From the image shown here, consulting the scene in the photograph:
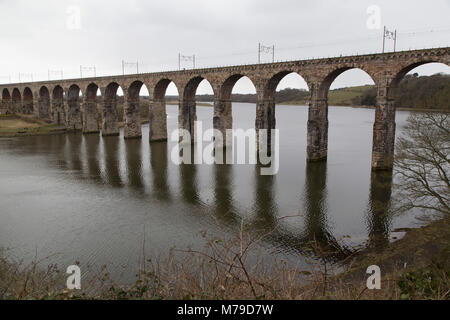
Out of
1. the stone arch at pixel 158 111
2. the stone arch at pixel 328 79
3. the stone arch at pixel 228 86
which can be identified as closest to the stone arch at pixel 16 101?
the stone arch at pixel 158 111

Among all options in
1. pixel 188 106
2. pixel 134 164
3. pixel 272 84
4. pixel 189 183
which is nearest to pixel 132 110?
pixel 188 106

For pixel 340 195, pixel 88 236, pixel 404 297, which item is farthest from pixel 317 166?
pixel 404 297

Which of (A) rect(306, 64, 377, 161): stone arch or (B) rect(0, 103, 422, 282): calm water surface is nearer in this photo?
(B) rect(0, 103, 422, 282): calm water surface

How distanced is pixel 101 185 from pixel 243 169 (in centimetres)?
1137

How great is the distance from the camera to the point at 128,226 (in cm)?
1652

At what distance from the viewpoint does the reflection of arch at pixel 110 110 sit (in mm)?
51000

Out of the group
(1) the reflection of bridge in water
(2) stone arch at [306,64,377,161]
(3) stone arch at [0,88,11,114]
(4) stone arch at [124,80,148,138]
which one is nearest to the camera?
(1) the reflection of bridge in water

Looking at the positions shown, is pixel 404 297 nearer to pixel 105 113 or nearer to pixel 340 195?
pixel 340 195

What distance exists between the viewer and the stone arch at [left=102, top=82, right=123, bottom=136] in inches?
2005

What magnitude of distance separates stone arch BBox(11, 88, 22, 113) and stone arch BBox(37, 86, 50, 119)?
9.17 meters

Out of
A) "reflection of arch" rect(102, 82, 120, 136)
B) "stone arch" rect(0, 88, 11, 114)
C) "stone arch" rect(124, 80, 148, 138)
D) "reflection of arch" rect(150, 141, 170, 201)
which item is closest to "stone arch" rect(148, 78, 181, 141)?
"reflection of arch" rect(150, 141, 170, 201)

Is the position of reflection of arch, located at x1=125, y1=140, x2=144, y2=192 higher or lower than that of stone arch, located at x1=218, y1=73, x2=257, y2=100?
lower

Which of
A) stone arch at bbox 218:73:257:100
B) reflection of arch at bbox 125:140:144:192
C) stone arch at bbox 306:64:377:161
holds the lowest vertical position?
reflection of arch at bbox 125:140:144:192

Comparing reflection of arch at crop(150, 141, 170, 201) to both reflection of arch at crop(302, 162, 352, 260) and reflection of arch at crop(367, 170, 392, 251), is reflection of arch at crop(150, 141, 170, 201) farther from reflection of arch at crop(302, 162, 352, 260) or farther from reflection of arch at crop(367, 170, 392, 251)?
reflection of arch at crop(367, 170, 392, 251)
